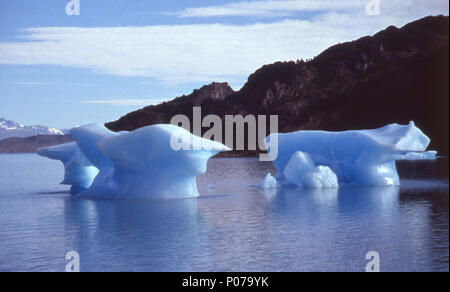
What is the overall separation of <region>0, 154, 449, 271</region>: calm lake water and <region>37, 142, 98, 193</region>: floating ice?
3.25 meters

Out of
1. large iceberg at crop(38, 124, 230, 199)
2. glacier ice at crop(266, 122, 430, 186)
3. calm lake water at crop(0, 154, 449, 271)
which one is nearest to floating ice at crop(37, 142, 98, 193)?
calm lake water at crop(0, 154, 449, 271)

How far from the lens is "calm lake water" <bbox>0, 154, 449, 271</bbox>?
12539 millimetres

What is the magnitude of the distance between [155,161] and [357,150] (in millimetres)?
11739

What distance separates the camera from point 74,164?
94.6ft

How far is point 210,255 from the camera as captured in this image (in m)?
13.2

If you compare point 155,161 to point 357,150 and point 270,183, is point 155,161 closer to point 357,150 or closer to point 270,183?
point 270,183

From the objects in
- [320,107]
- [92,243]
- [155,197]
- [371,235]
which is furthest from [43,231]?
[320,107]

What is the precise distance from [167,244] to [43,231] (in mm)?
4999

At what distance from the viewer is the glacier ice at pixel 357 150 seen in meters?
28.0
